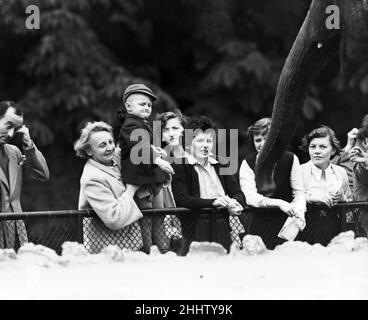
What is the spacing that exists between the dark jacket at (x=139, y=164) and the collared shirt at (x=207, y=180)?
263 millimetres

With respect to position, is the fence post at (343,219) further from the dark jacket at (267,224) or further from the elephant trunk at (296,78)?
the elephant trunk at (296,78)

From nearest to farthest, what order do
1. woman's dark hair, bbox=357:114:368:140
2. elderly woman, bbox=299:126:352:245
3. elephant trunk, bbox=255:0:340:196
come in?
1. elephant trunk, bbox=255:0:340:196
2. elderly woman, bbox=299:126:352:245
3. woman's dark hair, bbox=357:114:368:140

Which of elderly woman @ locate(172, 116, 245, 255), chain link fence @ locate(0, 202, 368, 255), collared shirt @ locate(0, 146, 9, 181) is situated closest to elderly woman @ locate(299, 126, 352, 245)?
chain link fence @ locate(0, 202, 368, 255)

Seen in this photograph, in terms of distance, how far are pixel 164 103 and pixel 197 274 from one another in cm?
518

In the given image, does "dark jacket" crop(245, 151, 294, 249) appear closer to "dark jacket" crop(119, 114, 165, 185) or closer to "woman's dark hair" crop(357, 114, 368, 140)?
"dark jacket" crop(119, 114, 165, 185)

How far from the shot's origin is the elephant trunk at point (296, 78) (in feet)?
12.1

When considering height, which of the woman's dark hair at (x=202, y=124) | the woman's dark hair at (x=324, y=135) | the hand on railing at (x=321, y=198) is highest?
the woman's dark hair at (x=202, y=124)

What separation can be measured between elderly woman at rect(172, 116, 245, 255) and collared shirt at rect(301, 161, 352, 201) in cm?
32

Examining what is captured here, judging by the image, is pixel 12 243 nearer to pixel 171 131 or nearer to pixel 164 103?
pixel 171 131

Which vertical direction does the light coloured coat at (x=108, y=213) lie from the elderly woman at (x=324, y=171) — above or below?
below

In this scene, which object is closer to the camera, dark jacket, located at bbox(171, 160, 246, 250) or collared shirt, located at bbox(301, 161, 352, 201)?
dark jacket, located at bbox(171, 160, 246, 250)

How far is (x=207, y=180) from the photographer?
4.83 metres

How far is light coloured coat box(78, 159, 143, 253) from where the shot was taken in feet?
14.4

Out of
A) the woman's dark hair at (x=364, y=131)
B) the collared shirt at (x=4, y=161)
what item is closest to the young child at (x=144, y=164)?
the collared shirt at (x=4, y=161)
